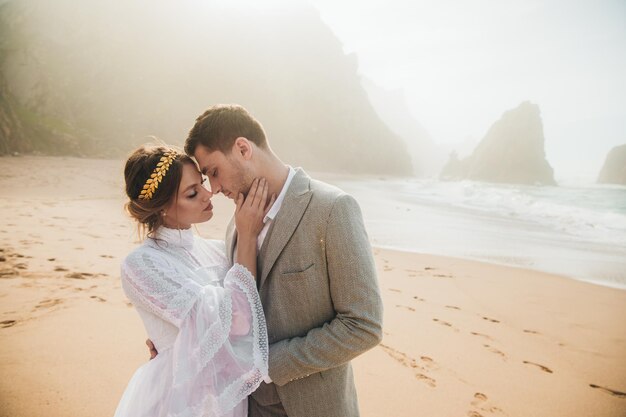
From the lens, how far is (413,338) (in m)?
4.52

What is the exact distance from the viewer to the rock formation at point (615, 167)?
103 metres

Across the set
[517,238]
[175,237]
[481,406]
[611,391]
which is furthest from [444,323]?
[517,238]

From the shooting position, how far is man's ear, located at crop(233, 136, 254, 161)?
6.34 ft

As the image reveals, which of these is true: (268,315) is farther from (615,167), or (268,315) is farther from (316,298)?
(615,167)

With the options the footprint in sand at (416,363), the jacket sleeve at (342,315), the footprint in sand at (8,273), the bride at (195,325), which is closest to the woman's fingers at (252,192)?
the bride at (195,325)

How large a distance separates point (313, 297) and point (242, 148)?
963 millimetres

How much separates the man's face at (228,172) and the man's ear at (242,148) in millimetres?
22

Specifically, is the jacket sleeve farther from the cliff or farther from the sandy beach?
the cliff

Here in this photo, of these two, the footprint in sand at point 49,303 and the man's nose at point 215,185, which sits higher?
the man's nose at point 215,185

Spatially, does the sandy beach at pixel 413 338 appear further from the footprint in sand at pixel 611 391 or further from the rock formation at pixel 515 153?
the rock formation at pixel 515 153

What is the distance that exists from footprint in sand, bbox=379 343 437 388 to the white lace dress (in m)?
2.63

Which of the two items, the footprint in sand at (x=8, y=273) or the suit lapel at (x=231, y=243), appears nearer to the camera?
the suit lapel at (x=231, y=243)

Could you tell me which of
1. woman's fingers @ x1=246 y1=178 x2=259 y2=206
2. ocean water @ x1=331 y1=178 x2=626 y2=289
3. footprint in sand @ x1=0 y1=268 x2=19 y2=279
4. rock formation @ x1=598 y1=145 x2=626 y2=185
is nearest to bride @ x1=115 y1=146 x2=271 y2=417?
woman's fingers @ x1=246 y1=178 x2=259 y2=206

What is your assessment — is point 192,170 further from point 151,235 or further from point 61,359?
point 61,359
